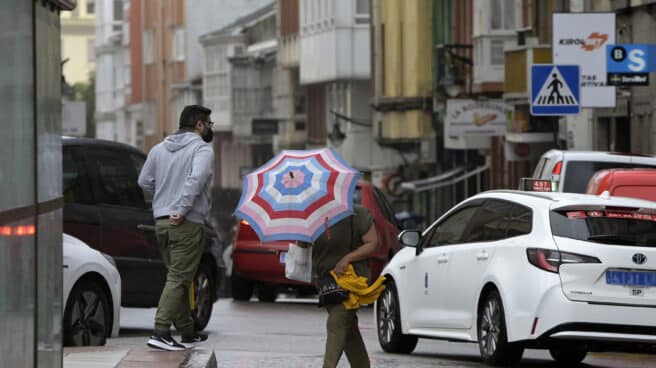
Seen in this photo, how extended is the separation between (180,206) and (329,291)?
185cm

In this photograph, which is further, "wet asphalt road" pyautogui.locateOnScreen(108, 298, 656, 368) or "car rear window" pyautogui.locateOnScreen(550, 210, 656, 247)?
"wet asphalt road" pyautogui.locateOnScreen(108, 298, 656, 368)

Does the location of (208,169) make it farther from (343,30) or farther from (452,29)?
(343,30)

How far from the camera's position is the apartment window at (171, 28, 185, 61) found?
10419 centimetres

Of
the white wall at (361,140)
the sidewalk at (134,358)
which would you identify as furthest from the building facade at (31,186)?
the white wall at (361,140)

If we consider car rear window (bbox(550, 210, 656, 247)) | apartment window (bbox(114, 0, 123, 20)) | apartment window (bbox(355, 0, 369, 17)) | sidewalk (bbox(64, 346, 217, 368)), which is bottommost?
sidewalk (bbox(64, 346, 217, 368))

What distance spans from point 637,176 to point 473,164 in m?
32.5

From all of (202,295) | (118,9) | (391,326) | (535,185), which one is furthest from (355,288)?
(118,9)

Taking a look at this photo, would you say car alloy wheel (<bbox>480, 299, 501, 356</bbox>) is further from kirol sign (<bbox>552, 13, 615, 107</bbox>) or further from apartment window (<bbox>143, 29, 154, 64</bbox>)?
apartment window (<bbox>143, 29, 154, 64</bbox>)

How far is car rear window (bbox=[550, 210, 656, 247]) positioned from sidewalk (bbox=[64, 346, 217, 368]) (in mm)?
2819

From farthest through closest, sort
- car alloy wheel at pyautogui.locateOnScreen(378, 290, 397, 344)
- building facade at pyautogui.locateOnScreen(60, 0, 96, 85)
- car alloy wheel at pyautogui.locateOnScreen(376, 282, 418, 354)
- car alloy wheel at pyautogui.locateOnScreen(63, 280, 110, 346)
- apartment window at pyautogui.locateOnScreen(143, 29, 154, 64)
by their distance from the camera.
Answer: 1. building facade at pyautogui.locateOnScreen(60, 0, 96, 85)
2. apartment window at pyautogui.locateOnScreen(143, 29, 154, 64)
3. car alloy wheel at pyautogui.locateOnScreen(378, 290, 397, 344)
4. car alloy wheel at pyautogui.locateOnScreen(376, 282, 418, 354)
5. car alloy wheel at pyautogui.locateOnScreen(63, 280, 110, 346)

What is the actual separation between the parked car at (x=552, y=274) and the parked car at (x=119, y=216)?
377 cm

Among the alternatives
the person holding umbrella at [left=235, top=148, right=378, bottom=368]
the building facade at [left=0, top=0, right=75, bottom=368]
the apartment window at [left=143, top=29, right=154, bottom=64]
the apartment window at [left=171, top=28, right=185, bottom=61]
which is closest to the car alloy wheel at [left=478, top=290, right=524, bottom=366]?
the person holding umbrella at [left=235, top=148, right=378, bottom=368]

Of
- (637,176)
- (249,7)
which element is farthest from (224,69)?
(637,176)

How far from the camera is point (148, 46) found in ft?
376
